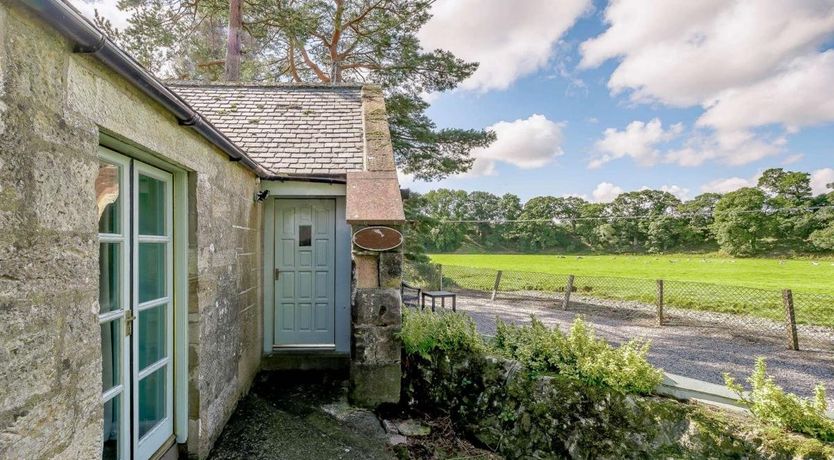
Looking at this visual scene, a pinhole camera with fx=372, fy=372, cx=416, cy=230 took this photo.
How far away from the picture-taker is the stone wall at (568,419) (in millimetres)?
2994

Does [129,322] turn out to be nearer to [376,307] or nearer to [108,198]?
[108,198]

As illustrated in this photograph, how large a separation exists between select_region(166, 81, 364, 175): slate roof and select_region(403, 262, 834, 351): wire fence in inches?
195

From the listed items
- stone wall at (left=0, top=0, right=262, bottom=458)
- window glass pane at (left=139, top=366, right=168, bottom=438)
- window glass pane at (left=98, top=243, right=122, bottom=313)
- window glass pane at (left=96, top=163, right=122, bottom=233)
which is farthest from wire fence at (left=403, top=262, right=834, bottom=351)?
stone wall at (left=0, top=0, right=262, bottom=458)

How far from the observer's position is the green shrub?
4.62 meters

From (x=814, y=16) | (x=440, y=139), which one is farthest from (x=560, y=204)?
(x=814, y=16)

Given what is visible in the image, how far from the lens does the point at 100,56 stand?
6.19 ft

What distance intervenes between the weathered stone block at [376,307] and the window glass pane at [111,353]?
2387 mm

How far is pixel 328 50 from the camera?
12.7 meters

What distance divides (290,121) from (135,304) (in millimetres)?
5169

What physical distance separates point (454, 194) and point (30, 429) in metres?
55.0

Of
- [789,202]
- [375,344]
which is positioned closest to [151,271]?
[375,344]

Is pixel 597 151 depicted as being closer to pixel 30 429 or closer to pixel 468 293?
pixel 468 293

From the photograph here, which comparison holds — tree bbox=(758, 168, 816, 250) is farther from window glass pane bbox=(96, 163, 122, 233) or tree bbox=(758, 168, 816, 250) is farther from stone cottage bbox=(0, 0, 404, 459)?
window glass pane bbox=(96, 163, 122, 233)

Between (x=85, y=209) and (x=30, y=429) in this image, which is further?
(x=85, y=209)
